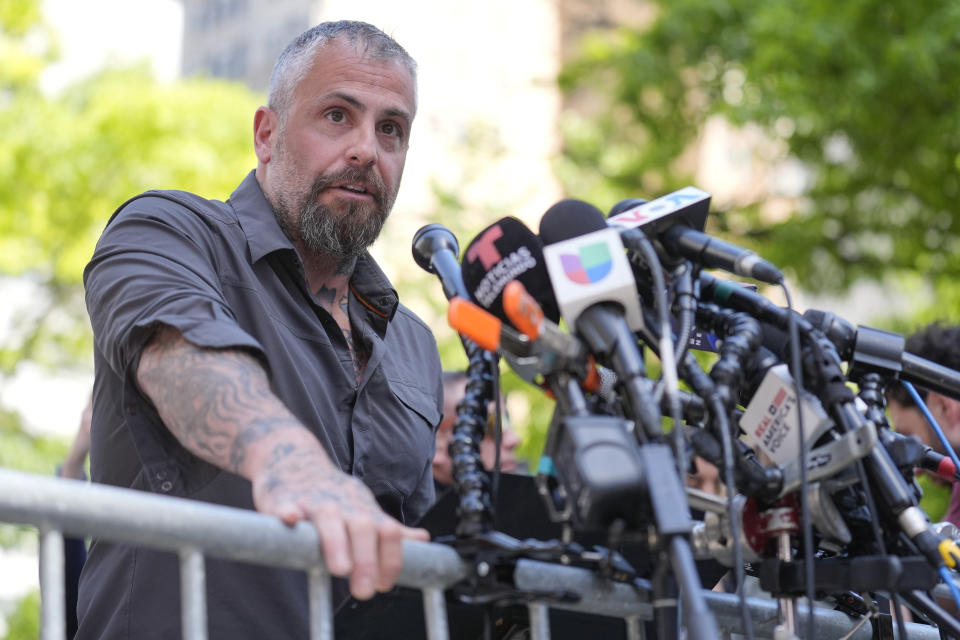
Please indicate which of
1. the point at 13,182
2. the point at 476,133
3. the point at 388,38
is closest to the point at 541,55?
the point at 476,133

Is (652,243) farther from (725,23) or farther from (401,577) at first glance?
(725,23)

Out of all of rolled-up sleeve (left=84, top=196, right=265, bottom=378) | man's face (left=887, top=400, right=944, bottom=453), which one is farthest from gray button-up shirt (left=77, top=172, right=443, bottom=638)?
man's face (left=887, top=400, right=944, bottom=453)

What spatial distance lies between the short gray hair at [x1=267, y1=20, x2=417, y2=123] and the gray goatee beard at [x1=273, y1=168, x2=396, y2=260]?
0.93 ft

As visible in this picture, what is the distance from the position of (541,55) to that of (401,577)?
2886cm

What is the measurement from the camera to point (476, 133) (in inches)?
529

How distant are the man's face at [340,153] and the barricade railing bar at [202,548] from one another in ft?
3.91

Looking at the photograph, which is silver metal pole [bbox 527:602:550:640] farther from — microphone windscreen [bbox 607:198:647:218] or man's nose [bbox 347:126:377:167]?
man's nose [bbox 347:126:377:167]

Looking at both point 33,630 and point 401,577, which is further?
point 33,630

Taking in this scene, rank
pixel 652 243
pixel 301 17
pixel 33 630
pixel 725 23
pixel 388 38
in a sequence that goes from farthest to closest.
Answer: pixel 301 17, pixel 33 630, pixel 725 23, pixel 388 38, pixel 652 243

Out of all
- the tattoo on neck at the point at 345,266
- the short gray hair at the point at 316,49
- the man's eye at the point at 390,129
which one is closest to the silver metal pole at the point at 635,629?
the tattoo on neck at the point at 345,266

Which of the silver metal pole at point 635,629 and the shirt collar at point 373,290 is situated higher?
the shirt collar at point 373,290

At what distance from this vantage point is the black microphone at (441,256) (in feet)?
6.28

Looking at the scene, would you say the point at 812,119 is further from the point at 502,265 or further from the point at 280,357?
the point at 502,265

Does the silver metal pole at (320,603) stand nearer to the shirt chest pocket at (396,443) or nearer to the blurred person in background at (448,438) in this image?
the shirt chest pocket at (396,443)
